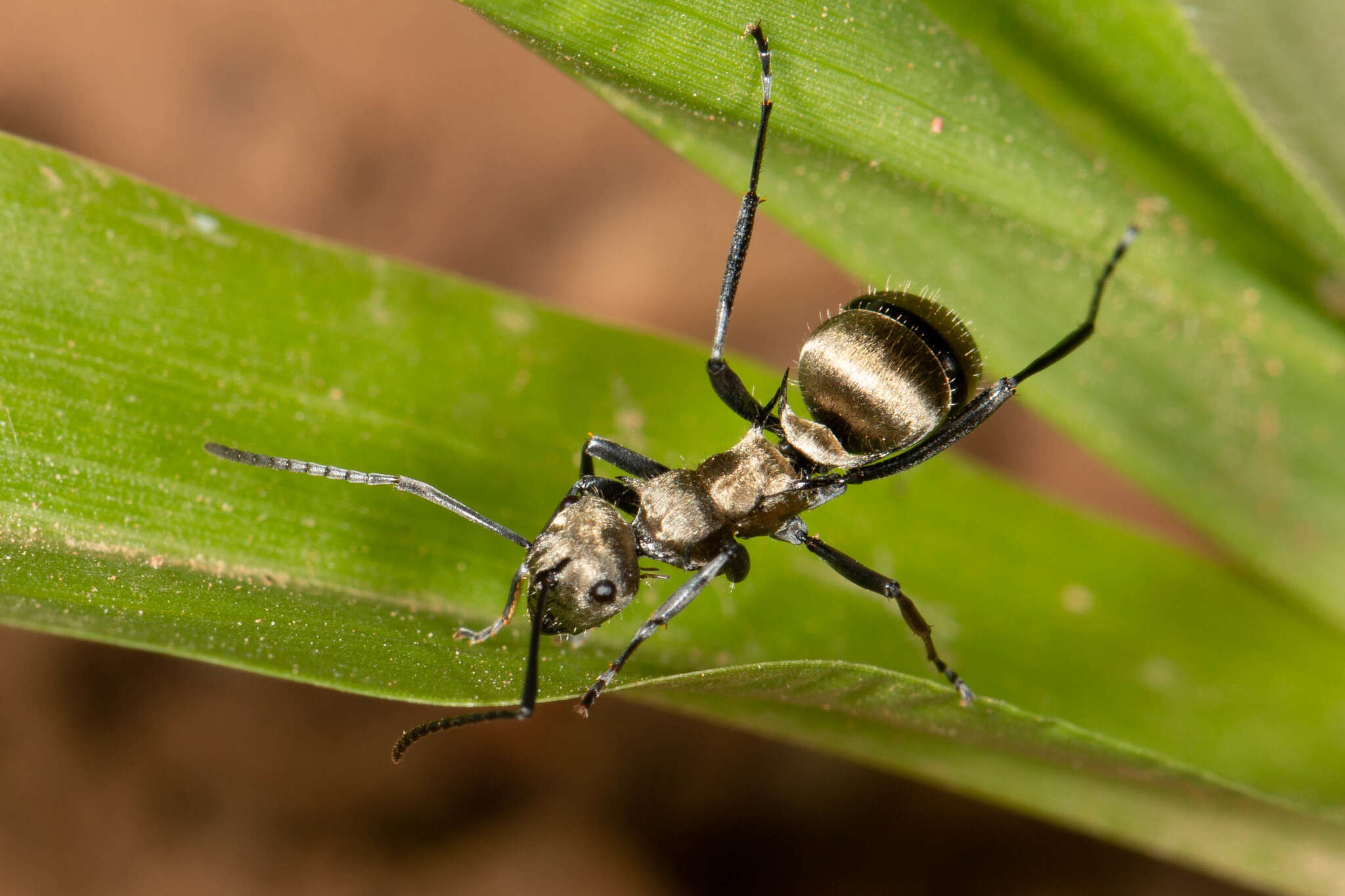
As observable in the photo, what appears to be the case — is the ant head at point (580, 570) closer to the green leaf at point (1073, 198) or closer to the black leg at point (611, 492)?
the black leg at point (611, 492)

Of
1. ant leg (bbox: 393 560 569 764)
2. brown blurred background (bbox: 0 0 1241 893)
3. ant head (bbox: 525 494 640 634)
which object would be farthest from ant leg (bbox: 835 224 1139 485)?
brown blurred background (bbox: 0 0 1241 893)

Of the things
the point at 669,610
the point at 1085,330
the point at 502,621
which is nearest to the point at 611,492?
the point at 669,610

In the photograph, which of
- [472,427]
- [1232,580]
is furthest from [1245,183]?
[472,427]

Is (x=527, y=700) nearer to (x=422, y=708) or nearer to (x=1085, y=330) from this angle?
(x=422, y=708)

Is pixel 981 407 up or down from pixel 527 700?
up

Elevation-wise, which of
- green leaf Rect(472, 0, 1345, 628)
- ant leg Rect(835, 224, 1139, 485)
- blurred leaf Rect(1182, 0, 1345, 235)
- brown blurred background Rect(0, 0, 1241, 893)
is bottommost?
brown blurred background Rect(0, 0, 1241, 893)

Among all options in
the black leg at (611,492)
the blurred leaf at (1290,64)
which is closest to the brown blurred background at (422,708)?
the black leg at (611,492)

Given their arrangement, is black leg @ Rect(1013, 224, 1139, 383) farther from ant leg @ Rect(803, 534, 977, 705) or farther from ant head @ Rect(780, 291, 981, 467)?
ant leg @ Rect(803, 534, 977, 705)
